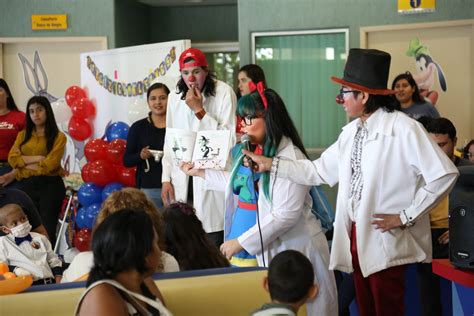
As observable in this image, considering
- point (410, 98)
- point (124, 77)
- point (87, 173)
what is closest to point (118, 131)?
point (87, 173)

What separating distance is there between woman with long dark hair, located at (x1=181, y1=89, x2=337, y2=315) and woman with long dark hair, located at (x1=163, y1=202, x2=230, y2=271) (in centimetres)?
20

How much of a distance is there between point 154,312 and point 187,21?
8.38 m

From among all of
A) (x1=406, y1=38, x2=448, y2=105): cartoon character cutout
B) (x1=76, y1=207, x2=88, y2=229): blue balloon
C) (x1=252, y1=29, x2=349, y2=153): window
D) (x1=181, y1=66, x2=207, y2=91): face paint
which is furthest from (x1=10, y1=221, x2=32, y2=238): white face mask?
(x1=406, y1=38, x2=448, y2=105): cartoon character cutout

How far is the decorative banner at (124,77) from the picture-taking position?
6.84 metres

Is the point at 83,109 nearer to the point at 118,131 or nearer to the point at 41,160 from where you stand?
the point at 118,131

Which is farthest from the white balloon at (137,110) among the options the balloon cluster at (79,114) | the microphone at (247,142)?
the microphone at (247,142)

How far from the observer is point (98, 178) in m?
6.42

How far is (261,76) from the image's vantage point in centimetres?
568

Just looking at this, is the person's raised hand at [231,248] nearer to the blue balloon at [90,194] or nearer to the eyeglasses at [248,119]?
the eyeglasses at [248,119]

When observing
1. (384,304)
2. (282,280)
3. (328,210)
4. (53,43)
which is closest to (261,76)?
(328,210)

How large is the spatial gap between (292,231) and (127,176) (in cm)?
308

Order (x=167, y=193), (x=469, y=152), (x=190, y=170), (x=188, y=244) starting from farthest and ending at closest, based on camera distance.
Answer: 1. (x=469, y=152)
2. (x=167, y=193)
3. (x=190, y=170)
4. (x=188, y=244)

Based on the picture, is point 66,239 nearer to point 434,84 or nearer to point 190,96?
point 190,96

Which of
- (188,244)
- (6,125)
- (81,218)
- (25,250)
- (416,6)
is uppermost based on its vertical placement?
(416,6)
